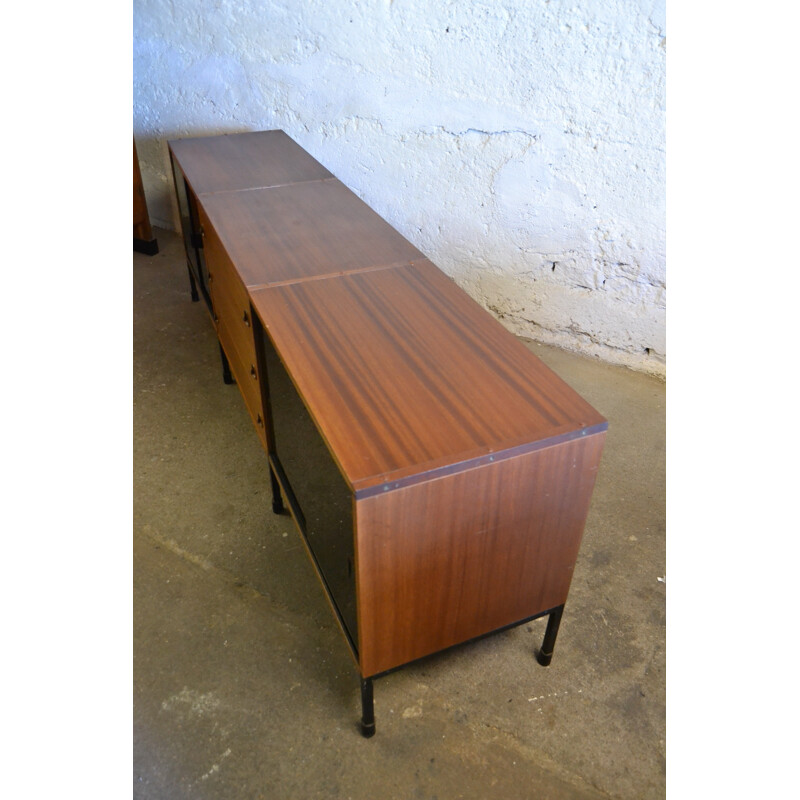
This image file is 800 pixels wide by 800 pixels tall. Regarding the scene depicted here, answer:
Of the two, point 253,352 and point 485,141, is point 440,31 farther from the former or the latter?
point 253,352

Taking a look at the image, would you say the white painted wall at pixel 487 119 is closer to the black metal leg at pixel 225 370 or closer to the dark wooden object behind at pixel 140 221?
the dark wooden object behind at pixel 140 221

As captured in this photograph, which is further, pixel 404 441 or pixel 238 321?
pixel 238 321

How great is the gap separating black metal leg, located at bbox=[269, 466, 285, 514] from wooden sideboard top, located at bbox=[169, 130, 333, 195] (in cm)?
91

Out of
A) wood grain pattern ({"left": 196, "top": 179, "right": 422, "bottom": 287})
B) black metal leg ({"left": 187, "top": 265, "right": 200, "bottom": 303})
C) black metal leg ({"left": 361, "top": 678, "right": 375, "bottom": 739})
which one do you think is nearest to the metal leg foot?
black metal leg ({"left": 187, "top": 265, "right": 200, "bottom": 303})

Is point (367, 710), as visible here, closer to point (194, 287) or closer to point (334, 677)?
point (334, 677)

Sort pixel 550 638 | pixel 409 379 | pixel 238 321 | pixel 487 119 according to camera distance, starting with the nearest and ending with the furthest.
Answer: 1. pixel 409 379
2. pixel 550 638
3. pixel 238 321
4. pixel 487 119

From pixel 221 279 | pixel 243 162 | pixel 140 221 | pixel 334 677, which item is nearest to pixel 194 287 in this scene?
pixel 140 221

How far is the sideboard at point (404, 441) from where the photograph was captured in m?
1.21

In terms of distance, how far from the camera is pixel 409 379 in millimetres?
1375

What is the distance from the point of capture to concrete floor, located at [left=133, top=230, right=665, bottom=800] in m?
1.47

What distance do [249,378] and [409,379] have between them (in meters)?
0.72

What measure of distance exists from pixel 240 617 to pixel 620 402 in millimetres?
1539

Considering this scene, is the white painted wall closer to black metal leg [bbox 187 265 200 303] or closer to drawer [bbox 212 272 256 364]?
black metal leg [bbox 187 265 200 303]

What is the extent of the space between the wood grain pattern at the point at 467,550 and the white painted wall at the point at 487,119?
1.41 metres
